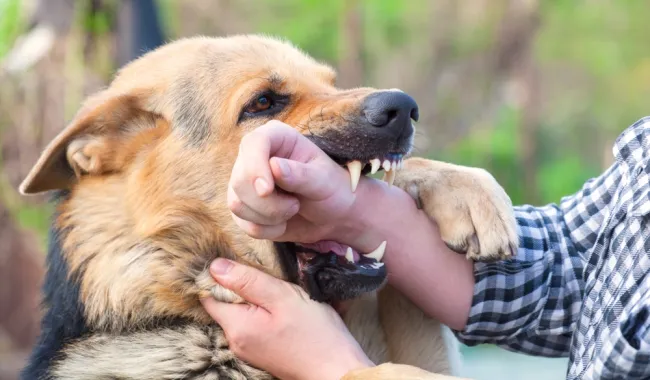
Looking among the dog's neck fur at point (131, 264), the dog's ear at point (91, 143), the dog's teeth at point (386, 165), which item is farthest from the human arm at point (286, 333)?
the dog's ear at point (91, 143)

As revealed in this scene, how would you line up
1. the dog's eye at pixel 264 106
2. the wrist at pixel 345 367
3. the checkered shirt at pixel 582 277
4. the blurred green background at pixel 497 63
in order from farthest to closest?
1. the blurred green background at pixel 497 63
2. the dog's eye at pixel 264 106
3. the wrist at pixel 345 367
4. the checkered shirt at pixel 582 277

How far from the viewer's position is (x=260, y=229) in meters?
2.04

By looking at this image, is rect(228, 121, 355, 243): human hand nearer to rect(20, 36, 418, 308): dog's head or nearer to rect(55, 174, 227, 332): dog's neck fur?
rect(20, 36, 418, 308): dog's head

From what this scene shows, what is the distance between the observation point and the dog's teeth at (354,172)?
225 centimetres

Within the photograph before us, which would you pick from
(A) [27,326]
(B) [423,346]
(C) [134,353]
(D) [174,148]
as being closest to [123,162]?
(D) [174,148]

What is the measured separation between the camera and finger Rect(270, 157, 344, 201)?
6.36ft

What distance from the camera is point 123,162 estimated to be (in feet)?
8.77

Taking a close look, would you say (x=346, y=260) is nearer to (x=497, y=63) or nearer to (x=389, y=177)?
(x=389, y=177)

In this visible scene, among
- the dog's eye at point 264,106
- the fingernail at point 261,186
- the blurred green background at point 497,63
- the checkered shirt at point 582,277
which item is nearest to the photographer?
the fingernail at point 261,186

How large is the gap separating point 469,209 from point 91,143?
1.24 m

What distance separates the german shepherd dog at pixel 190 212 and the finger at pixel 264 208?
1.25ft

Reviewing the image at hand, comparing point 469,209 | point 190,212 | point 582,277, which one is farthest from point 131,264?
point 582,277

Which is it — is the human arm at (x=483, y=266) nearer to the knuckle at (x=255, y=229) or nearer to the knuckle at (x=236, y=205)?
the knuckle at (x=255, y=229)

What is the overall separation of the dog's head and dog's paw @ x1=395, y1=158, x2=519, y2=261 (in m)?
0.14
